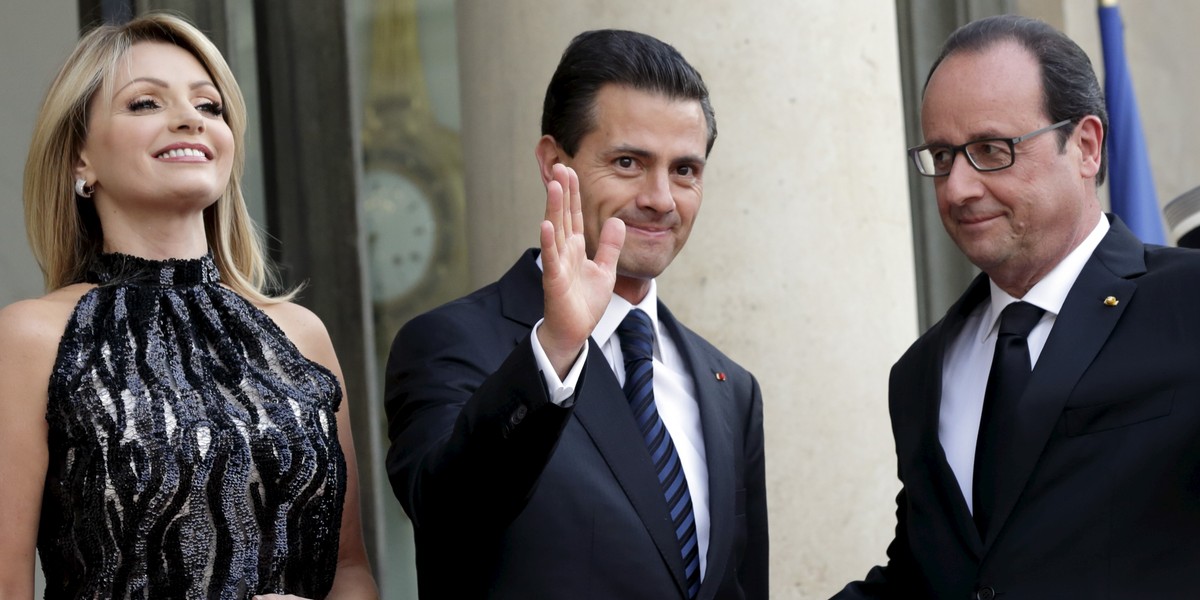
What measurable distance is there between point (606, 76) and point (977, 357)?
0.96 meters

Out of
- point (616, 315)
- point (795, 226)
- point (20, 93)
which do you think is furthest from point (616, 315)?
point (20, 93)

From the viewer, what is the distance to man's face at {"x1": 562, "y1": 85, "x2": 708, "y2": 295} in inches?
124

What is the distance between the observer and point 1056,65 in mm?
3092

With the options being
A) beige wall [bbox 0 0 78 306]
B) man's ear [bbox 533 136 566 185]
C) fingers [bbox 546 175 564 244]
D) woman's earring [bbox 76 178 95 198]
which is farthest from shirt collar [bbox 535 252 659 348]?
beige wall [bbox 0 0 78 306]

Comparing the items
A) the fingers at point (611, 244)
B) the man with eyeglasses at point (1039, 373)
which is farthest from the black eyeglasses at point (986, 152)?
the fingers at point (611, 244)

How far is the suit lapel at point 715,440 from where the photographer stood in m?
2.95

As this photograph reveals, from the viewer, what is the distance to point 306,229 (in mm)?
6512

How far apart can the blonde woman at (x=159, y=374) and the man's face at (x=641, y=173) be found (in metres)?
0.64

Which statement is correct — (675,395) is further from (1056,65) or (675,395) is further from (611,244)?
(1056,65)

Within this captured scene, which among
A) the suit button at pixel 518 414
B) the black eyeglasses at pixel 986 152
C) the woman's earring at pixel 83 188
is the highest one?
the woman's earring at pixel 83 188

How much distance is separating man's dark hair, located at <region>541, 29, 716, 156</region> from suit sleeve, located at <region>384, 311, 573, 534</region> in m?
0.61

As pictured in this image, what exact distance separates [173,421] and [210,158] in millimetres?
538

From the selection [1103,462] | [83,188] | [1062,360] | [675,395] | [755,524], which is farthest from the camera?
[755,524]

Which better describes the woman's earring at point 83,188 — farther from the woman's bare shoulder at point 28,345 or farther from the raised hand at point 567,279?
the raised hand at point 567,279
